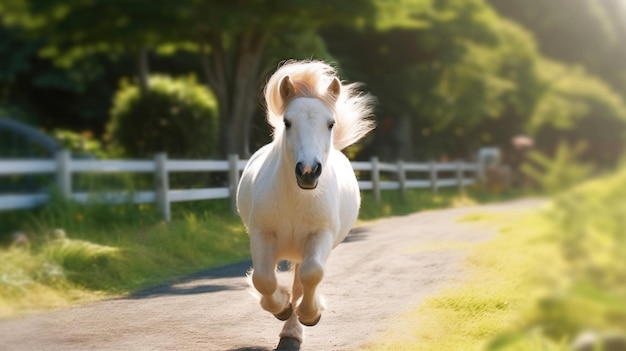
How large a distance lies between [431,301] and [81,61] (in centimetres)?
2343

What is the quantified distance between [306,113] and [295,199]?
1.81ft

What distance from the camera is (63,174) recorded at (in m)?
9.70

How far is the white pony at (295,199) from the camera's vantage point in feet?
16.1

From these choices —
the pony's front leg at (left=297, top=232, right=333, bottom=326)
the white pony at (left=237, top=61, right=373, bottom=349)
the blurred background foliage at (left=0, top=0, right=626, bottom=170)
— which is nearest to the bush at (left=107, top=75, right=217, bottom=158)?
the blurred background foliage at (left=0, top=0, right=626, bottom=170)

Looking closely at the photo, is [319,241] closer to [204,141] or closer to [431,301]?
[431,301]

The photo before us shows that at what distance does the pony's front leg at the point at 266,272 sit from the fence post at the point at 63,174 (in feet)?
16.5

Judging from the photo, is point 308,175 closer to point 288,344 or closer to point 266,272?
point 266,272

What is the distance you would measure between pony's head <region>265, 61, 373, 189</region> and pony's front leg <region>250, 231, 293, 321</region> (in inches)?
20.6

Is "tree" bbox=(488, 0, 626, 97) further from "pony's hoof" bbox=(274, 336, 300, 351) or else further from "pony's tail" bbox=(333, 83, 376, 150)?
"pony's hoof" bbox=(274, 336, 300, 351)

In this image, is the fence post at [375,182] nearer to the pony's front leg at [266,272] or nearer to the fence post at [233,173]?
the fence post at [233,173]

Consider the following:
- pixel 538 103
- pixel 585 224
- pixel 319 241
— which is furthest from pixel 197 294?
pixel 538 103

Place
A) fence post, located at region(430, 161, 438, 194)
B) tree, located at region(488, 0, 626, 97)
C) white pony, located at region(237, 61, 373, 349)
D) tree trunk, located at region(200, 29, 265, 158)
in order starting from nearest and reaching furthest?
white pony, located at region(237, 61, 373, 349) < tree trunk, located at region(200, 29, 265, 158) < fence post, located at region(430, 161, 438, 194) < tree, located at region(488, 0, 626, 97)

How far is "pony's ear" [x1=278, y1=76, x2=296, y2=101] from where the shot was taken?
5.18m

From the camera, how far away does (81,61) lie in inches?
1097
